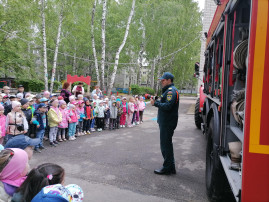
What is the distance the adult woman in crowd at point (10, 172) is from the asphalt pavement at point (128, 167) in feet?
5.45

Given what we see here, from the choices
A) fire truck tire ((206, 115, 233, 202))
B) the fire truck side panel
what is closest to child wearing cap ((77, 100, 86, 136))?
fire truck tire ((206, 115, 233, 202))

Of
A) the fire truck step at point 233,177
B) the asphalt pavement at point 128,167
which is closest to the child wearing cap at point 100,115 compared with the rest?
the asphalt pavement at point 128,167

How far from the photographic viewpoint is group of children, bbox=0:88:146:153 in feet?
18.1

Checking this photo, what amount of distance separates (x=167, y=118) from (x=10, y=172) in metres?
2.98

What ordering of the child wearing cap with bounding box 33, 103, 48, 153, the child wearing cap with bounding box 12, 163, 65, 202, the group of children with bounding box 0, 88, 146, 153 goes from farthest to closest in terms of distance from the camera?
the child wearing cap with bounding box 33, 103, 48, 153 → the group of children with bounding box 0, 88, 146, 153 → the child wearing cap with bounding box 12, 163, 65, 202

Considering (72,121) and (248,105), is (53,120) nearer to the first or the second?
(72,121)

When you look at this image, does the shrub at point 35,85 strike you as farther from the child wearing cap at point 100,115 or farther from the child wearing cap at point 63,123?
the child wearing cap at point 63,123

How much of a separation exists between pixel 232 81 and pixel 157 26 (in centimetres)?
2460

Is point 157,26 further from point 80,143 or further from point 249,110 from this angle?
point 249,110

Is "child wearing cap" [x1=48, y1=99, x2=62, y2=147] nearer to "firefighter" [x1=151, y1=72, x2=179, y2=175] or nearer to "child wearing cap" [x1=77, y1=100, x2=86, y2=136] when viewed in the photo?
"child wearing cap" [x1=77, y1=100, x2=86, y2=136]

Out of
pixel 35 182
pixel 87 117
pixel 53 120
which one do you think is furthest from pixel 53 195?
pixel 87 117

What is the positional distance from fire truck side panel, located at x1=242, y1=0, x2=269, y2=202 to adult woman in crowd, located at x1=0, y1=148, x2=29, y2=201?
6.20 feet

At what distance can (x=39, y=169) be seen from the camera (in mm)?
1986

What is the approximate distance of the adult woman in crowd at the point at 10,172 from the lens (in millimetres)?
2021
